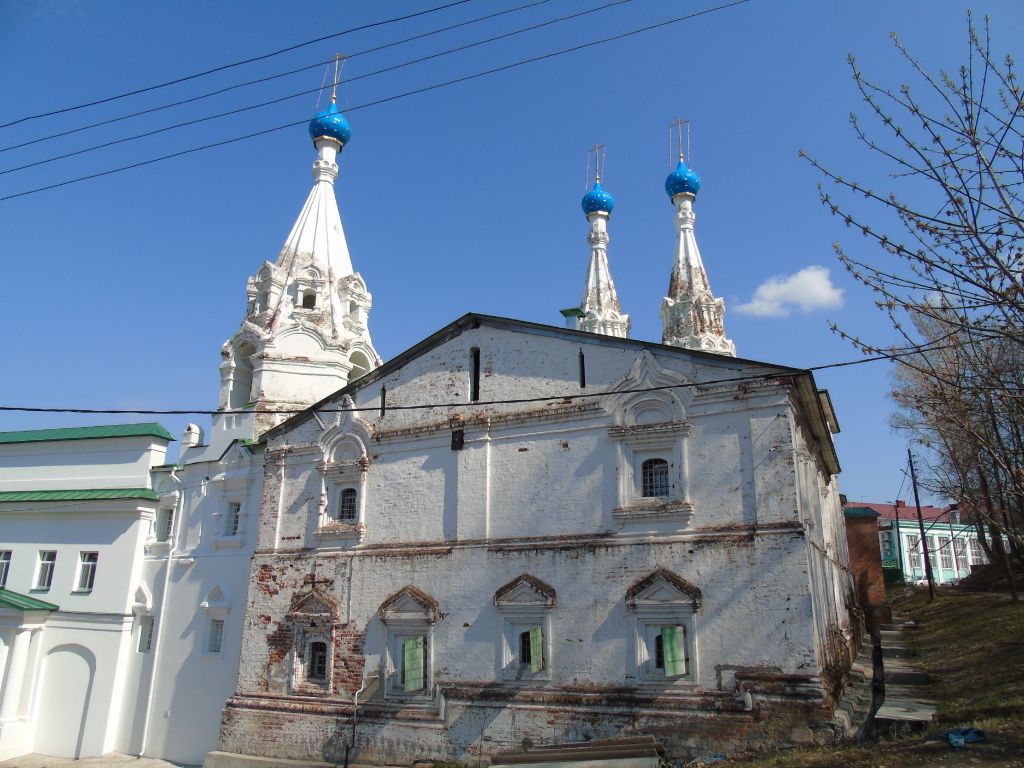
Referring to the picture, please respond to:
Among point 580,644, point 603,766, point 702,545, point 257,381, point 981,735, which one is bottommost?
point 603,766

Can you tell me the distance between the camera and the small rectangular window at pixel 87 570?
20733 millimetres

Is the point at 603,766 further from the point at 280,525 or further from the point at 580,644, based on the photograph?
the point at 280,525

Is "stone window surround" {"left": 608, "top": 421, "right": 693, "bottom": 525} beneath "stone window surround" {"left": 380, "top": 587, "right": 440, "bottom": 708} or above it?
above

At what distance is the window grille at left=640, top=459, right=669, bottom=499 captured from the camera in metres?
13.8

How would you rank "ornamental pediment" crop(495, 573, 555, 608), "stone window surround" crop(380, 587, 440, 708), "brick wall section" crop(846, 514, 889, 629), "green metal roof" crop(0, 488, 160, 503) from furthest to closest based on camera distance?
1. "brick wall section" crop(846, 514, 889, 629)
2. "green metal roof" crop(0, 488, 160, 503)
3. "stone window surround" crop(380, 587, 440, 708)
4. "ornamental pediment" crop(495, 573, 555, 608)

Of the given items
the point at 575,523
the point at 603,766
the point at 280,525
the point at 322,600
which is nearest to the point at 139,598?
the point at 280,525

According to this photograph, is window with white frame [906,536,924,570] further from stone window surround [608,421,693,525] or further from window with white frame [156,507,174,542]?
window with white frame [156,507,174,542]

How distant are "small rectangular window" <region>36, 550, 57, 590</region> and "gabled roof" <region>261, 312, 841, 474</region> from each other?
7.99m

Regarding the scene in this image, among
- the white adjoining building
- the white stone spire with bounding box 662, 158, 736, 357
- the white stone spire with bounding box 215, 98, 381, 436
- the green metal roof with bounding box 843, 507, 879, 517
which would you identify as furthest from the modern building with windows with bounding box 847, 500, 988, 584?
the white adjoining building

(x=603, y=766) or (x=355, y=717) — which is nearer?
(x=603, y=766)

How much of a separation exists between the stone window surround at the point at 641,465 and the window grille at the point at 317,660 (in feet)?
23.1

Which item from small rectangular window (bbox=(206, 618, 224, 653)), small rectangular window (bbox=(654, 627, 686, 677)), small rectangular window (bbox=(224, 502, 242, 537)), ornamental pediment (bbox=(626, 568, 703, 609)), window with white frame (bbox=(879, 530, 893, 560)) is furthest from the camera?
window with white frame (bbox=(879, 530, 893, 560))

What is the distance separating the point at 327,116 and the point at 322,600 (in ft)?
53.6

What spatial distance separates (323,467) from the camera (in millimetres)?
17219
